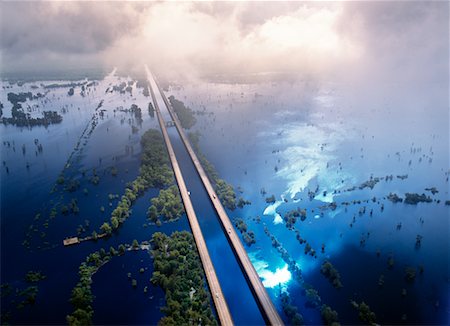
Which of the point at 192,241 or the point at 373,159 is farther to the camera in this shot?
the point at 373,159

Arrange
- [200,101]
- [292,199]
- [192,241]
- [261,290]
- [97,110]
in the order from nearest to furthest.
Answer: [261,290] → [192,241] → [292,199] → [97,110] → [200,101]

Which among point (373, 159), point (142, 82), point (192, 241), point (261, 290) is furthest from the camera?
point (142, 82)

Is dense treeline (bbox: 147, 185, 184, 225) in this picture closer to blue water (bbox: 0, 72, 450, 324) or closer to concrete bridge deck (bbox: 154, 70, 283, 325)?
blue water (bbox: 0, 72, 450, 324)

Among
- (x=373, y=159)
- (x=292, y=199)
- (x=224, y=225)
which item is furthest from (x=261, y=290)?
(x=373, y=159)

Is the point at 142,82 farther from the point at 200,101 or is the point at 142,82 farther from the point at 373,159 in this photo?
the point at 373,159

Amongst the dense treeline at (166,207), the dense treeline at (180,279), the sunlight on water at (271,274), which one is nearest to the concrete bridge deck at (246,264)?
the sunlight on water at (271,274)

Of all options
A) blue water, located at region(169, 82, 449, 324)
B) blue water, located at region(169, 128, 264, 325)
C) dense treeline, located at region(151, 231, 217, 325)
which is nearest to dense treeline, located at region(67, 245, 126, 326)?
dense treeline, located at region(151, 231, 217, 325)

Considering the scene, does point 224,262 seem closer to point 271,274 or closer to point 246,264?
point 246,264
